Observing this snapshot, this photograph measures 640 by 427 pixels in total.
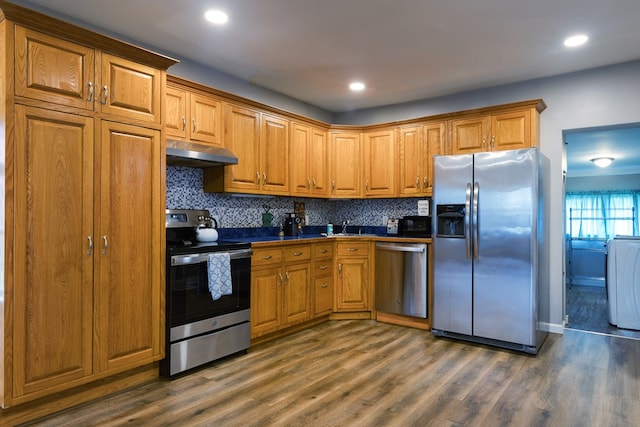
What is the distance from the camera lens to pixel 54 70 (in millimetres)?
2354

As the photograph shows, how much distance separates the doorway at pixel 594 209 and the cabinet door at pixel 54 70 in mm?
5242

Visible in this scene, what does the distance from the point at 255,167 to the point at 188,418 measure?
2.39 m

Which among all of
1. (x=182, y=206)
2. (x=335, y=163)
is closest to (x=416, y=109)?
(x=335, y=163)

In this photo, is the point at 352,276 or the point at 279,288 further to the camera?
the point at 352,276

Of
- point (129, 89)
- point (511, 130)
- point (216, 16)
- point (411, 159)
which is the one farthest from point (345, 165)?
point (129, 89)

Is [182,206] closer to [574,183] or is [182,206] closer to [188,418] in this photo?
[188,418]

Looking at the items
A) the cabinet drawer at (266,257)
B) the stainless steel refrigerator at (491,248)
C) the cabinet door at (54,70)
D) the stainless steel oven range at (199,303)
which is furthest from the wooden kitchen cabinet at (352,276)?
the cabinet door at (54,70)

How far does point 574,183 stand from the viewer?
9.53 metres

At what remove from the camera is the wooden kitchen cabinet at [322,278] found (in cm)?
435

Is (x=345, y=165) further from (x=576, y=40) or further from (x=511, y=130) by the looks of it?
(x=576, y=40)

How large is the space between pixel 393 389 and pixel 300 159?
A: 269 cm

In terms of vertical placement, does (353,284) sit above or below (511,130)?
below

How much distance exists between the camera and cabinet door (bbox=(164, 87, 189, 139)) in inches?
133

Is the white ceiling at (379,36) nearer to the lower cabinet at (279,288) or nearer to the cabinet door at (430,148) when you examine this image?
the cabinet door at (430,148)
